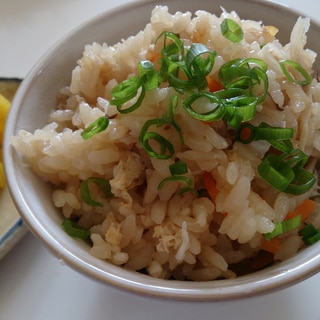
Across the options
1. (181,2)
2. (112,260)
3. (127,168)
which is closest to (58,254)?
(112,260)

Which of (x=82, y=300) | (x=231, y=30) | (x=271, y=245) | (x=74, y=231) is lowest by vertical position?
(x=82, y=300)

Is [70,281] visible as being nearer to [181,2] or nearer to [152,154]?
[152,154]

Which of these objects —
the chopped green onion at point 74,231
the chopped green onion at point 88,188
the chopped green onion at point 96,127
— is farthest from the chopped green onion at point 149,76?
the chopped green onion at point 74,231

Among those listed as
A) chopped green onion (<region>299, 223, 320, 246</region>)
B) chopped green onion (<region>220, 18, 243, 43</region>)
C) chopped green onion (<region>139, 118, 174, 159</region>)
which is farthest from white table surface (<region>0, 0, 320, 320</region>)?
chopped green onion (<region>220, 18, 243, 43</region>)

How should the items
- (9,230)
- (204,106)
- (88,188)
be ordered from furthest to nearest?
(9,230)
(88,188)
(204,106)

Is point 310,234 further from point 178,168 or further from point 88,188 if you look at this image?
point 88,188

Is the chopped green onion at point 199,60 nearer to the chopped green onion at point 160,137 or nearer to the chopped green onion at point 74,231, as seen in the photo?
the chopped green onion at point 160,137

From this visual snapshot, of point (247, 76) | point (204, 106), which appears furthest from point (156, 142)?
point (247, 76)
